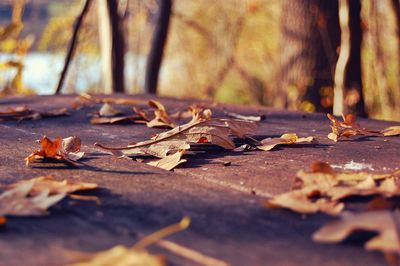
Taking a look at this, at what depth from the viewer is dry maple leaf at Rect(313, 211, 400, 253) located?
948 mm

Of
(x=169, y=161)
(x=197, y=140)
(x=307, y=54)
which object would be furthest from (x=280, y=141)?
(x=307, y=54)

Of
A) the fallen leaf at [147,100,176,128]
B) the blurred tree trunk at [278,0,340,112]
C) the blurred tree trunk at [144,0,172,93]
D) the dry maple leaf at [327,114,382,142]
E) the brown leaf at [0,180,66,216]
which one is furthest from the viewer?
the blurred tree trunk at [278,0,340,112]

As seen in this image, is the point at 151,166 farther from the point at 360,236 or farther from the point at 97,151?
the point at 360,236

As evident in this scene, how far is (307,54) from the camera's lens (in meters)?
6.25

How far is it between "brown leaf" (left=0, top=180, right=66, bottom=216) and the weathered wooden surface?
24mm

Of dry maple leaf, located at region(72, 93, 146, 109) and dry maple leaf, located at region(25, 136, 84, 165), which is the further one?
dry maple leaf, located at region(72, 93, 146, 109)

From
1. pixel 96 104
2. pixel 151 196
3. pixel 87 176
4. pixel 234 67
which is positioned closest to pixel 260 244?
pixel 151 196

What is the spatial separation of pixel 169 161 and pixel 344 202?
0.52m

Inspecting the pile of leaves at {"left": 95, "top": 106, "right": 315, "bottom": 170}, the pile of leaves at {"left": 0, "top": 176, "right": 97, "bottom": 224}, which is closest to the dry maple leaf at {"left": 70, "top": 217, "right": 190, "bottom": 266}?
the pile of leaves at {"left": 0, "top": 176, "right": 97, "bottom": 224}

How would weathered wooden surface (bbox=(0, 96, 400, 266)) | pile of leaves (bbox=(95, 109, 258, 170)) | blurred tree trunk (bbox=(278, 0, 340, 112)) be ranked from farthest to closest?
blurred tree trunk (bbox=(278, 0, 340, 112))
pile of leaves (bbox=(95, 109, 258, 170))
weathered wooden surface (bbox=(0, 96, 400, 266))

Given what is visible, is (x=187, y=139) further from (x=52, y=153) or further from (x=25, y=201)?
(x=25, y=201)

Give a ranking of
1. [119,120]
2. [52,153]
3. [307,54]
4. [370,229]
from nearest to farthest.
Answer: [370,229]
[52,153]
[119,120]
[307,54]

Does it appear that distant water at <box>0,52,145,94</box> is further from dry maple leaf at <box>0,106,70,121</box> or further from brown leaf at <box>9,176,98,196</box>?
brown leaf at <box>9,176,98,196</box>

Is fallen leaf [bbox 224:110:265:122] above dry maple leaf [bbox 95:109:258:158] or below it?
below
